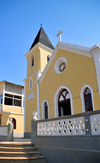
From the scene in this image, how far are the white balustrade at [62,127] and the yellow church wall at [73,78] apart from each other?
3.38m

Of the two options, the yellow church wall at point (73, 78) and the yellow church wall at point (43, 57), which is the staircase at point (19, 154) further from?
the yellow church wall at point (43, 57)

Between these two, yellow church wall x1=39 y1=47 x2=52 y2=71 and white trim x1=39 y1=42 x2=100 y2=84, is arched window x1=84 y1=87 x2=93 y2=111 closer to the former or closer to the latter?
white trim x1=39 y1=42 x2=100 y2=84

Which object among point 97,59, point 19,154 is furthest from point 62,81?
point 19,154

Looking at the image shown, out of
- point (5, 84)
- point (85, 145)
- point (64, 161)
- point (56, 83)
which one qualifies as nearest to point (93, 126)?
point (85, 145)

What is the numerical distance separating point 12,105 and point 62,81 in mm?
13604

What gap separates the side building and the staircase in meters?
15.0

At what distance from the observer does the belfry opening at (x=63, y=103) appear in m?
13.0

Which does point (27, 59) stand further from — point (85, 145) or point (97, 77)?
point (85, 145)

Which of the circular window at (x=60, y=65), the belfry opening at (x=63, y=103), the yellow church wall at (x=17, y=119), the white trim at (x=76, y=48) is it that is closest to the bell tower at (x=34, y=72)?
the belfry opening at (x=63, y=103)

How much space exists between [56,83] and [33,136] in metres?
5.59

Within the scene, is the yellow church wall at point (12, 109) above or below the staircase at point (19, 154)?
above

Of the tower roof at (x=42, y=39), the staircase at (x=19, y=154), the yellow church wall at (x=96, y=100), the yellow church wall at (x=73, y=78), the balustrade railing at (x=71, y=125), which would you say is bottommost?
the staircase at (x=19, y=154)

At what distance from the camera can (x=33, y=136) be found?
932 cm

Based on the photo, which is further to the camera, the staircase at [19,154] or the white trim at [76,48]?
the white trim at [76,48]
